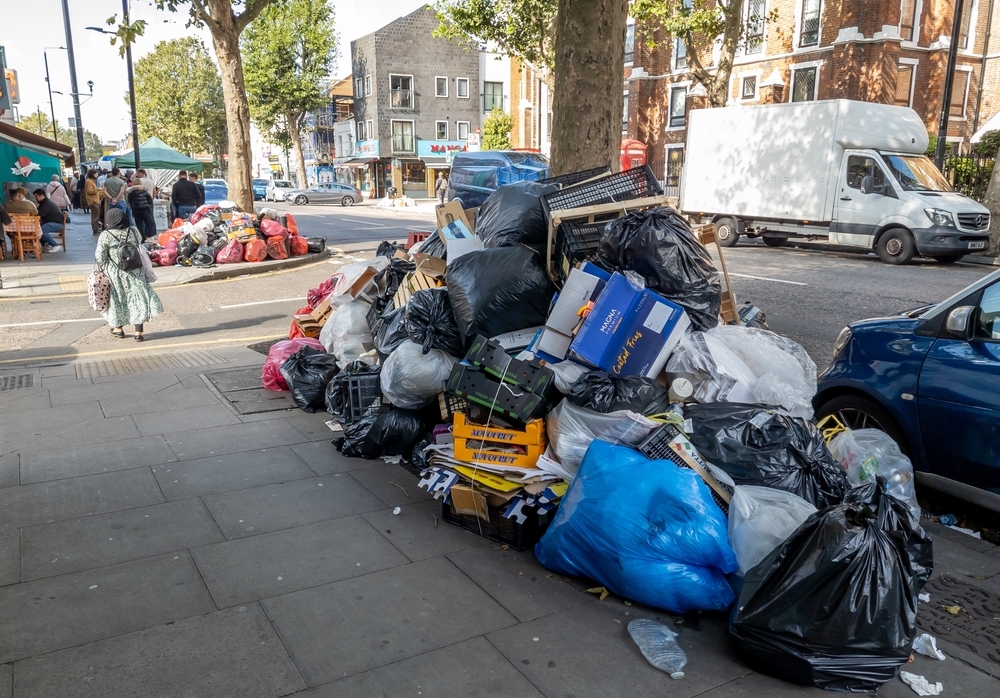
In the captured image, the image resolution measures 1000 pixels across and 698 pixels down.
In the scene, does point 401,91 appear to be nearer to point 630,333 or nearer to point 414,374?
point 414,374

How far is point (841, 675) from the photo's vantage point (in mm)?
2707

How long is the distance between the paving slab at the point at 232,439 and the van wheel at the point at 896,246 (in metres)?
13.0

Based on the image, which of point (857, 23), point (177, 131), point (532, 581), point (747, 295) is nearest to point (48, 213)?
point (747, 295)

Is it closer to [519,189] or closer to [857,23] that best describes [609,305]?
[519,189]

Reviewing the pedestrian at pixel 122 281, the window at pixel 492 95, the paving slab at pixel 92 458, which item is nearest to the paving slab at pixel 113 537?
the paving slab at pixel 92 458

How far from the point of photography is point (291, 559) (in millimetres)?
3666

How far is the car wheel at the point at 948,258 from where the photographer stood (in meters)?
14.3

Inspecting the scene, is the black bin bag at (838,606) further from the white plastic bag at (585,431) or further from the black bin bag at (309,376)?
the black bin bag at (309,376)

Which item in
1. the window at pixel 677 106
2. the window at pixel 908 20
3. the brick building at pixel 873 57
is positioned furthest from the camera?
the window at pixel 677 106

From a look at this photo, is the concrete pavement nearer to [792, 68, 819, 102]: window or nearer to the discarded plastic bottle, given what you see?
the discarded plastic bottle

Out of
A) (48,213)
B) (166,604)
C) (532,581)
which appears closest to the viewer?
(166,604)

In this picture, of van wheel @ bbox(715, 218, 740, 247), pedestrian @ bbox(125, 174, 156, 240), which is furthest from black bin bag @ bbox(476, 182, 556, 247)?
pedestrian @ bbox(125, 174, 156, 240)

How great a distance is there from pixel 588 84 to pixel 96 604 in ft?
19.4

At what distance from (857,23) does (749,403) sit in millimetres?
26748
